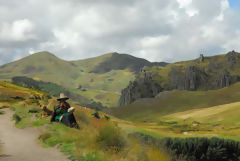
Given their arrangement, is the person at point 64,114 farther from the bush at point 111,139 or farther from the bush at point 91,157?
the bush at point 91,157

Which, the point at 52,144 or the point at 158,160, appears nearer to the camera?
the point at 158,160

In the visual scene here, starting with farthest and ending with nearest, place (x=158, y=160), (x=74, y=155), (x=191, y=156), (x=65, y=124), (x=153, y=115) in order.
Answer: (x=153, y=115)
(x=65, y=124)
(x=191, y=156)
(x=74, y=155)
(x=158, y=160)

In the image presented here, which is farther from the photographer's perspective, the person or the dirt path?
the person

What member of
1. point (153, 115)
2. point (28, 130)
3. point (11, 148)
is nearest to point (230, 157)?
point (11, 148)

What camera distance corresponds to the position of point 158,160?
13383 mm

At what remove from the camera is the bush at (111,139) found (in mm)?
15133

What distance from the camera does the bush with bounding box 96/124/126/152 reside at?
1513 cm

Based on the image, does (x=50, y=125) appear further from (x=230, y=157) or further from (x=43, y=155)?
(x=230, y=157)

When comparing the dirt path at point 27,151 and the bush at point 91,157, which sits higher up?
the bush at point 91,157

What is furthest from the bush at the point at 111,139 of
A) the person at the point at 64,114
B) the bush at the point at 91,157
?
the person at the point at 64,114

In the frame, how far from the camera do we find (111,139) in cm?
1538

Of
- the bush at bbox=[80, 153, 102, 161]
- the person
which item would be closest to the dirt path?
the bush at bbox=[80, 153, 102, 161]

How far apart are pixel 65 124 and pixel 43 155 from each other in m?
10.3

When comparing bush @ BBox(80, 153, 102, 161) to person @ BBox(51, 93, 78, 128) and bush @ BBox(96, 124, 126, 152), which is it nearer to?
bush @ BBox(96, 124, 126, 152)
